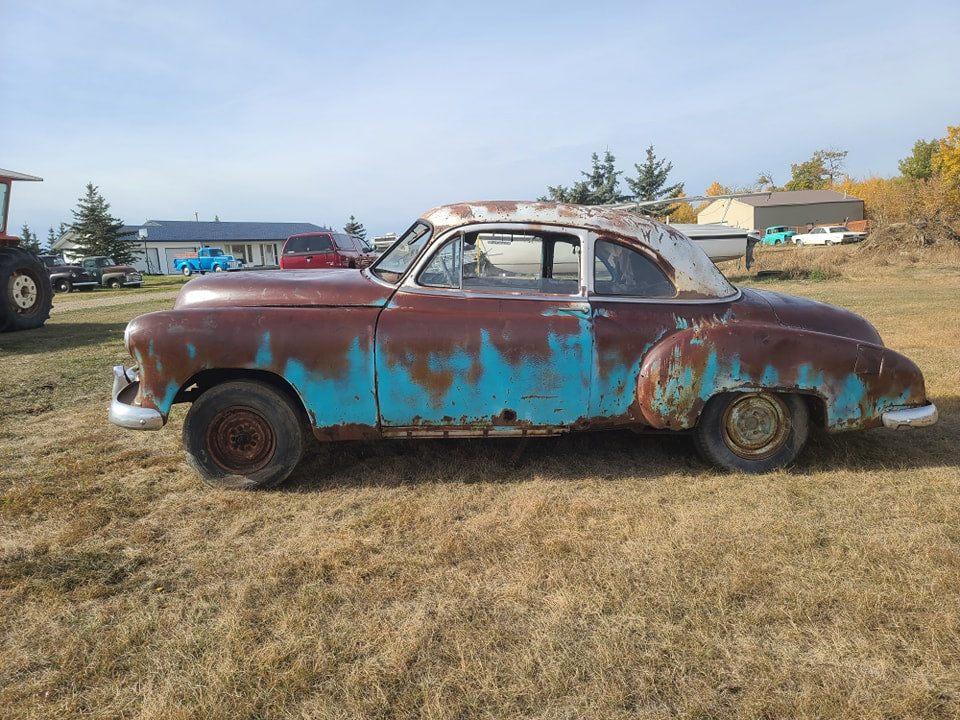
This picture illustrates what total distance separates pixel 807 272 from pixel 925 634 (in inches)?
808

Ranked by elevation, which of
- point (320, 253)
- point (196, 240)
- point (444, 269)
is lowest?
point (444, 269)

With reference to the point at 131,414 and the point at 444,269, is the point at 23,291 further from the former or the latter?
the point at 444,269

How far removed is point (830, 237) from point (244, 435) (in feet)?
149

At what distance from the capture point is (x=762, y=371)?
11.7 ft

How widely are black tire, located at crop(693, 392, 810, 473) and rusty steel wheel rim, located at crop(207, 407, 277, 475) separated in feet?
8.70

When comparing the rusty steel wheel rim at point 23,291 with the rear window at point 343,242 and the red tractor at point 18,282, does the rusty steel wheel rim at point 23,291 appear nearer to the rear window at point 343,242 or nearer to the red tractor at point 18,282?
the red tractor at point 18,282

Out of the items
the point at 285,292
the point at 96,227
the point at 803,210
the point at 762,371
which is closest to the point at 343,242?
the point at 285,292

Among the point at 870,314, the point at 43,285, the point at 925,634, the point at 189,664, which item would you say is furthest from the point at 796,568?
the point at 43,285

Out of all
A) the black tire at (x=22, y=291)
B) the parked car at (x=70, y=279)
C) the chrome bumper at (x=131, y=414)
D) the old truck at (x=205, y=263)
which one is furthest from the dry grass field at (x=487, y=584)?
the old truck at (x=205, y=263)

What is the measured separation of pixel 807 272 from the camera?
2014 centimetres

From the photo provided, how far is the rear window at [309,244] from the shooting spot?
17.4 metres

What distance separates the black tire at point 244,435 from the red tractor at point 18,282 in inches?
352

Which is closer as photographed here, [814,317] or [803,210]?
[814,317]

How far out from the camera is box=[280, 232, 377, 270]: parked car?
16938 millimetres
